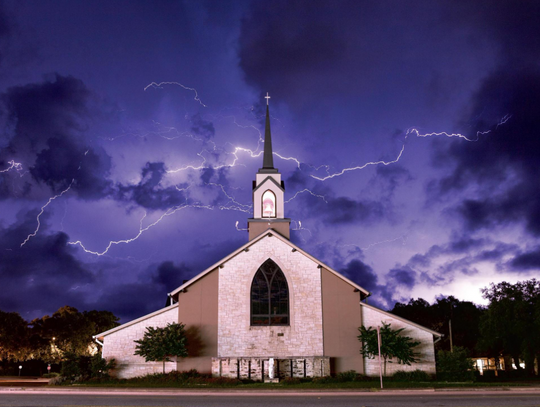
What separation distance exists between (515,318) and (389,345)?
13996 millimetres

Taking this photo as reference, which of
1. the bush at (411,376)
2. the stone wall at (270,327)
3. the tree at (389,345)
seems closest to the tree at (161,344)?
the stone wall at (270,327)

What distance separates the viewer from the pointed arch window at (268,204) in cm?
3800

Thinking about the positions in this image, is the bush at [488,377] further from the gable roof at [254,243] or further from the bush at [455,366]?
the gable roof at [254,243]

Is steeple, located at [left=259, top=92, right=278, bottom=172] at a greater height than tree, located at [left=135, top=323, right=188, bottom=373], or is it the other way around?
steeple, located at [left=259, top=92, right=278, bottom=172]

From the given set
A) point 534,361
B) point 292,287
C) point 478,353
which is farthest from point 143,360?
point 478,353

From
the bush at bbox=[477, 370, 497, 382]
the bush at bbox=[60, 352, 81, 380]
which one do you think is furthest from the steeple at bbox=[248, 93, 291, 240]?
the bush at bbox=[477, 370, 497, 382]

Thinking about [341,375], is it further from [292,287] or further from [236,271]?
[236,271]

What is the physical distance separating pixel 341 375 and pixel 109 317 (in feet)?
172

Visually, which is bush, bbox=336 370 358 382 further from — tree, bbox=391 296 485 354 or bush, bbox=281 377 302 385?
tree, bbox=391 296 485 354

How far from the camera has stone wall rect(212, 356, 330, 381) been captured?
29.2 metres

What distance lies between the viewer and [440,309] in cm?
7231

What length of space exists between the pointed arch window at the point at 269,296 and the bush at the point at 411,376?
7494mm

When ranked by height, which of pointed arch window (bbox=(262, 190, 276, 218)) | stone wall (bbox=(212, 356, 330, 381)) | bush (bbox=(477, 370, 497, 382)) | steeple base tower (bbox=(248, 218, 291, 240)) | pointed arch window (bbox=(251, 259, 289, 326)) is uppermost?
pointed arch window (bbox=(262, 190, 276, 218))

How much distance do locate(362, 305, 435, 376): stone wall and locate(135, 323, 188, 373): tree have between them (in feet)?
38.6
